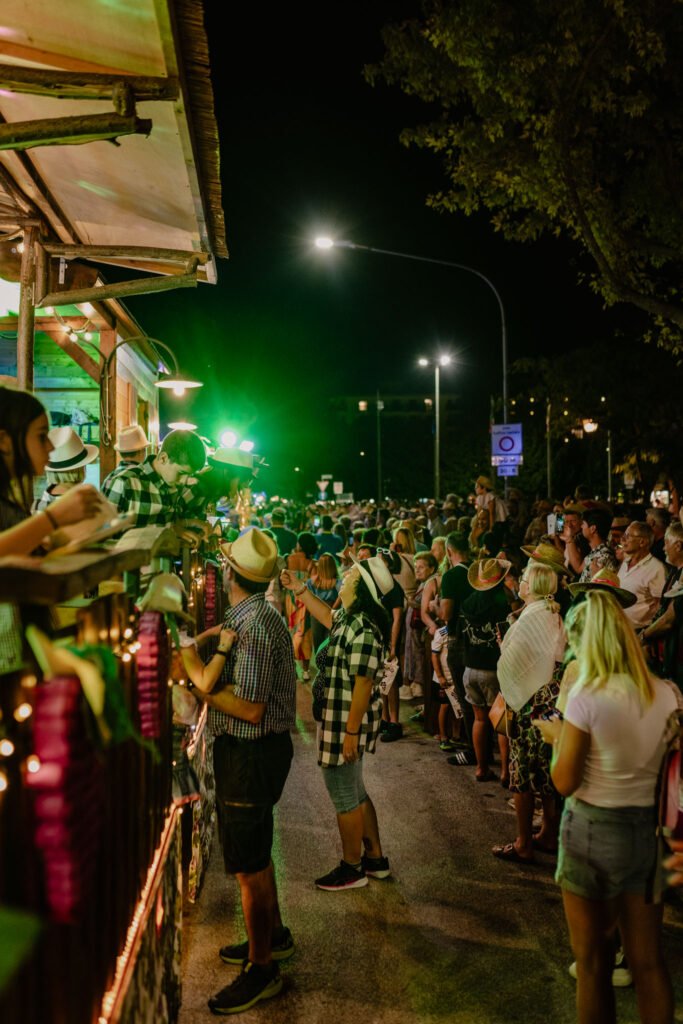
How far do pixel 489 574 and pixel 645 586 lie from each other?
1.60m

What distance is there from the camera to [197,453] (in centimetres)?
607

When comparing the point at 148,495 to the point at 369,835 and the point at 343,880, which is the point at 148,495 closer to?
the point at 369,835

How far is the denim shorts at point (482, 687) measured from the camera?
7.56 meters

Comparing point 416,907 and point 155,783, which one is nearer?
point 155,783

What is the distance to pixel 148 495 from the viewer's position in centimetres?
575

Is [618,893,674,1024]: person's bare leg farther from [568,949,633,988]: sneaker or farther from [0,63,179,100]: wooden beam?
[0,63,179,100]: wooden beam

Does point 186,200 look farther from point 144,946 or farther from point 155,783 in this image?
point 144,946

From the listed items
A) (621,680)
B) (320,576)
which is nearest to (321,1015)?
(621,680)

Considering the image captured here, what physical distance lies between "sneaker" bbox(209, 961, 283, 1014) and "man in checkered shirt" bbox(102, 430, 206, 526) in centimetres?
287

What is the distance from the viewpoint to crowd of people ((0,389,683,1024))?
3490 mm

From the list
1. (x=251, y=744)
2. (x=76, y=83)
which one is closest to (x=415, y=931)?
(x=251, y=744)

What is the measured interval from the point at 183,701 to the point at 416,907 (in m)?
2.38

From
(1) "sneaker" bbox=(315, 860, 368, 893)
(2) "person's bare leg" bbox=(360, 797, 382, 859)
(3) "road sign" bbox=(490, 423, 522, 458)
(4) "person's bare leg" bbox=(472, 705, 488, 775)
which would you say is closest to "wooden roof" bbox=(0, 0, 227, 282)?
(2) "person's bare leg" bbox=(360, 797, 382, 859)

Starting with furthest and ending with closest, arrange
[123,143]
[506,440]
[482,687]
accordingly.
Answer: [506,440], [482,687], [123,143]
